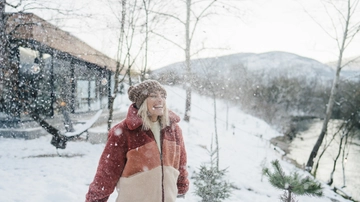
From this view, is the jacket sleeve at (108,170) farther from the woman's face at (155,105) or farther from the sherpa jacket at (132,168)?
the woman's face at (155,105)

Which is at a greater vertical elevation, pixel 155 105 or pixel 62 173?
pixel 155 105

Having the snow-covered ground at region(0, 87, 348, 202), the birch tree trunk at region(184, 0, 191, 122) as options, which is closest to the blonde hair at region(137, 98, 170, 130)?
the snow-covered ground at region(0, 87, 348, 202)

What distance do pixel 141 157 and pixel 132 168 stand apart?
0.09 meters

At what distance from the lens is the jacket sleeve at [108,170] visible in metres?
1.59

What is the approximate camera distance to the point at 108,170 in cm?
163

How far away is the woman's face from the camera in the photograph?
70.0 inches

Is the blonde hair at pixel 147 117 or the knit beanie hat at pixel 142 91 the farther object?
the knit beanie hat at pixel 142 91

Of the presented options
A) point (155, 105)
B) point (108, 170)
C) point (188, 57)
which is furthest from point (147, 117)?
point (188, 57)

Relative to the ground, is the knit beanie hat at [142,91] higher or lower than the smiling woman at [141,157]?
higher

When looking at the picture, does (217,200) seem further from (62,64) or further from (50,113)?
(62,64)

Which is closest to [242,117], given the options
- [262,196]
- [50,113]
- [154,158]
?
[50,113]

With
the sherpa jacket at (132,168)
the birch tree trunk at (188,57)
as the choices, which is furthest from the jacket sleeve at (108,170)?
the birch tree trunk at (188,57)

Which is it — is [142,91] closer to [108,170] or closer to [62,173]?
[108,170]

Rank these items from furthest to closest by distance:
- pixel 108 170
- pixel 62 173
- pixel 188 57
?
pixel 188 57, pixel 62 173, pixel 108 170
